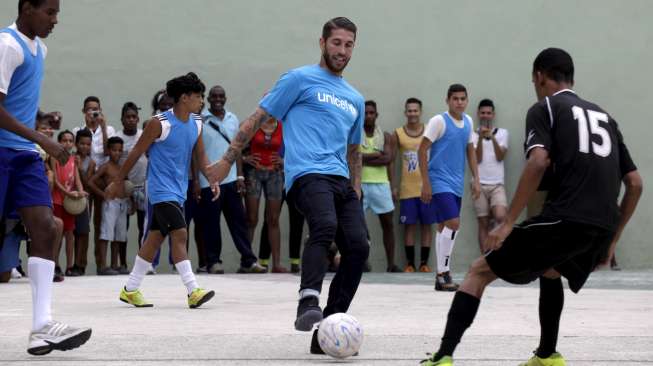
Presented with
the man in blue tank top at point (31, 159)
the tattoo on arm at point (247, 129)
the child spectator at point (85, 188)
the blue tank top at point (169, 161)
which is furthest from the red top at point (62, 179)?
the man in blue tank top at point (31, 159)

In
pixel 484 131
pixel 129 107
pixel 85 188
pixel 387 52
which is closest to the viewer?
pixel 85 188

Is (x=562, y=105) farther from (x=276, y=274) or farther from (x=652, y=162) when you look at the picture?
(x=652, y=162)

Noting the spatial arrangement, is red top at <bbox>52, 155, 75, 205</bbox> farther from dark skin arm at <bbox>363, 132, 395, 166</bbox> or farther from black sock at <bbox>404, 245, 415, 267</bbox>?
black sock at <bbox>404, 245, 415, 267</bbox>

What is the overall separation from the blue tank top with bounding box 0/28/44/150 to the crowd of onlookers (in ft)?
23.9

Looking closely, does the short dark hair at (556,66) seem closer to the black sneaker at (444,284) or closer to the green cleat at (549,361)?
the green cleat at (549,361)

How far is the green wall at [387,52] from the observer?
1628cm

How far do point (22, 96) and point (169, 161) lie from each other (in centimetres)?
367

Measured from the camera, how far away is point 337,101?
22.9ft

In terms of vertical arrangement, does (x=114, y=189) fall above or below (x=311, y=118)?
below

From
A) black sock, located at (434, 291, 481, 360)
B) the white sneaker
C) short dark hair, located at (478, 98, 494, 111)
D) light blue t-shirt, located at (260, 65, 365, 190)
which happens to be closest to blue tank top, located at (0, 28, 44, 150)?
the white sneaker

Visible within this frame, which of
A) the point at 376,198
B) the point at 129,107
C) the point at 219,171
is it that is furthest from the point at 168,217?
the point at 376,198

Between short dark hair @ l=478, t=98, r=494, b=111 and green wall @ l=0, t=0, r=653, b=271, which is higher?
green wall @ l=0, t=0, r=653, b=271

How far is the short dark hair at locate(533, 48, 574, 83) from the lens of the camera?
19.5 feet

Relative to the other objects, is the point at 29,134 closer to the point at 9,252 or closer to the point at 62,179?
the point at 9,252
